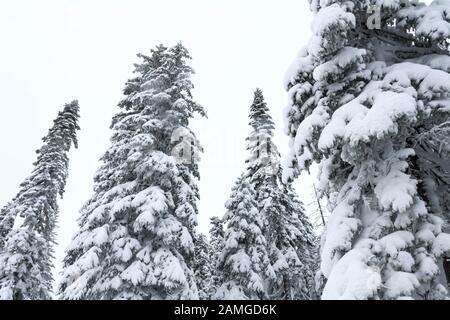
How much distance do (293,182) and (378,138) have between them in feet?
13.1

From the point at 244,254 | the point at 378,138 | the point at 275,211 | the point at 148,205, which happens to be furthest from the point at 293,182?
the point at 275,211

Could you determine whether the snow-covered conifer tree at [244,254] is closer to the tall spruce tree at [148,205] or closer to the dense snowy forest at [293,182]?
the dense snowy forest at [293,182]

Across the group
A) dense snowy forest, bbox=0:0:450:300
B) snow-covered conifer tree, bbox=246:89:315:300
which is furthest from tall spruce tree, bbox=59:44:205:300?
snow-covered conifer tree, bbox=246:89:315:300

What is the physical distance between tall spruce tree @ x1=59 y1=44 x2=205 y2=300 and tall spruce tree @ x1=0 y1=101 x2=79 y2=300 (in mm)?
3181

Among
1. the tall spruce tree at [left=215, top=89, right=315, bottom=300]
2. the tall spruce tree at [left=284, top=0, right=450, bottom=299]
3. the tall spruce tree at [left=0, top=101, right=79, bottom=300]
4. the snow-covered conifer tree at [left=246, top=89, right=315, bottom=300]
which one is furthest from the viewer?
the snow-covered conifer tree at [left=246, top=89, right=315, bottom=300]

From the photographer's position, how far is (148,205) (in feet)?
50.1

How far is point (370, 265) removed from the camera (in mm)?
6883

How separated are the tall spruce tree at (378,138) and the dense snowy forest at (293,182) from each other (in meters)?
0.03

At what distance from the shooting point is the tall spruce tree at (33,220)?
20.1 meters

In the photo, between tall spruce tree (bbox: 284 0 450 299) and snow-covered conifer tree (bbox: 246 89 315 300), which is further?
snow-covered conifer tree (bbox: 246 89 315 300)

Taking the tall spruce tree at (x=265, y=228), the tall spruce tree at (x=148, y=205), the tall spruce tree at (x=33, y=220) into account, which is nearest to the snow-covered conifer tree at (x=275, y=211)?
the tall spruce tree at (x=265, y=228)

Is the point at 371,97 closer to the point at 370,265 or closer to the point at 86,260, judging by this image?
the point at 370,265

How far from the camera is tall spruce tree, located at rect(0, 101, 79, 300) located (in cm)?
2009

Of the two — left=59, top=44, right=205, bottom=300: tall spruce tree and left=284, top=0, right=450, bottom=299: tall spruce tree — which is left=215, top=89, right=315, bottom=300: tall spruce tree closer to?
left=59, top=44, right=205, bottom=300: tall spruce tree
